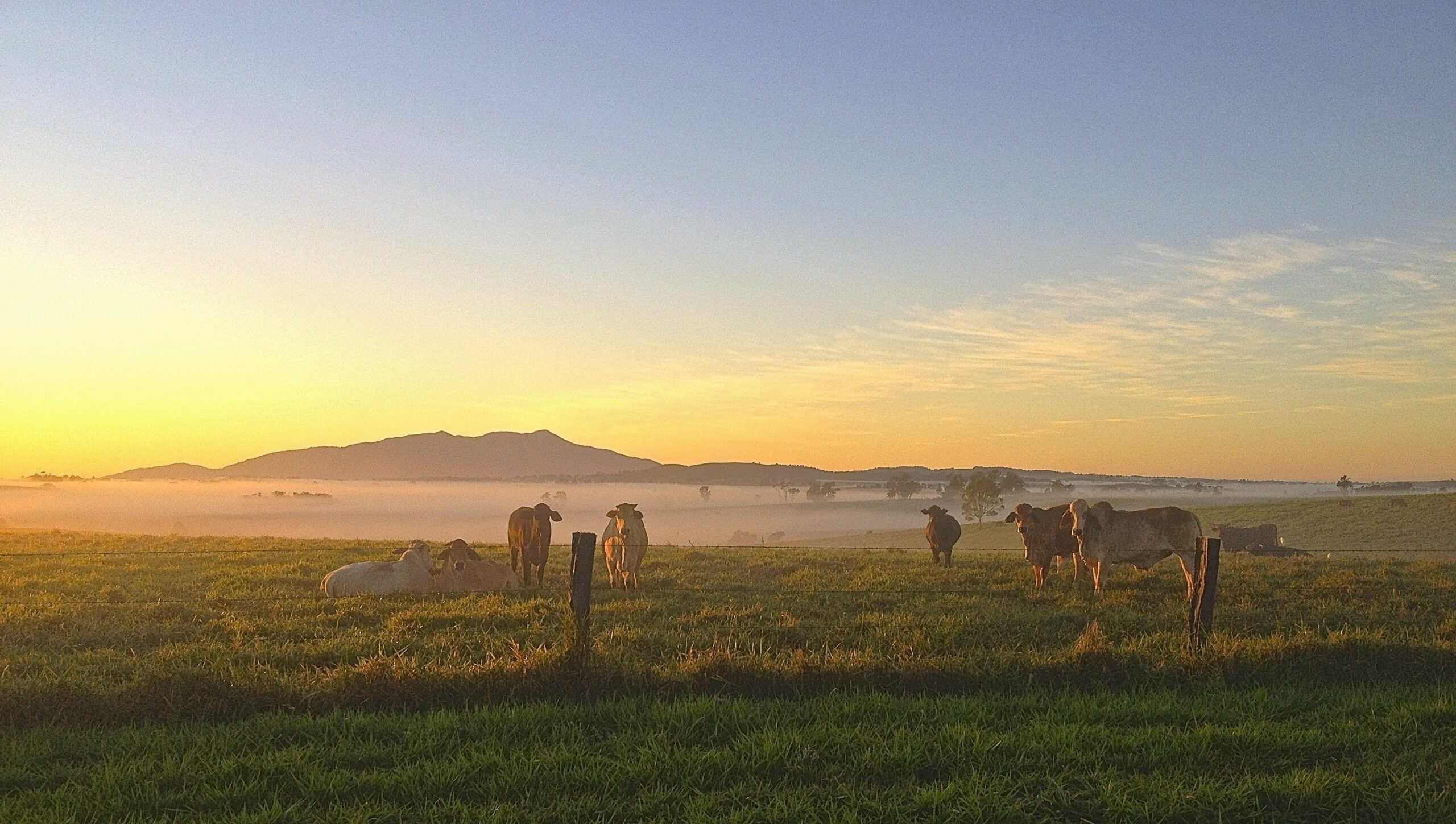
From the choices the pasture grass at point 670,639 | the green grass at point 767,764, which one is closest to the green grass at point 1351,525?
the pasture grass at point 670,639

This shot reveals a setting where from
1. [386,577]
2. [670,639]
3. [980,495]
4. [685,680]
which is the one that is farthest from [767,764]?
[980,495]

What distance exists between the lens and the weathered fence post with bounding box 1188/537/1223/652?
31.5 ft

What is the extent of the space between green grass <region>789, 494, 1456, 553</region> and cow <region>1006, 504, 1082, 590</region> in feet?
71.4

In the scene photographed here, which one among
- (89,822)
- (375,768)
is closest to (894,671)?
(375,768)

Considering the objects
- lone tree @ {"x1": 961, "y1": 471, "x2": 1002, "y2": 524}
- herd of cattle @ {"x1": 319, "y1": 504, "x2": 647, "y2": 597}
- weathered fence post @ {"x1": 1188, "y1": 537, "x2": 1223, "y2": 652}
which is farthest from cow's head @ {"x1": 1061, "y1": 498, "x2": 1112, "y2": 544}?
lone tree @ {"x1": 961, "y1": 471, "x2": 1002, "y2": 524}

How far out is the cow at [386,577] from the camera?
15633mm

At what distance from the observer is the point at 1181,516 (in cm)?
1702

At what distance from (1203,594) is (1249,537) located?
3103 centimetres

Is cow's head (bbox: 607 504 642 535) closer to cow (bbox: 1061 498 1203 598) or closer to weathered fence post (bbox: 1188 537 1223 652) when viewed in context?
cow (bbox: 1061 498 1203 598)

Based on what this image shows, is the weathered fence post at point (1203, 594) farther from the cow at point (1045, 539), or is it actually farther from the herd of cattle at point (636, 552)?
the cow at point (1045, 539)

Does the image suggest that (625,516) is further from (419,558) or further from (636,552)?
(419,558)

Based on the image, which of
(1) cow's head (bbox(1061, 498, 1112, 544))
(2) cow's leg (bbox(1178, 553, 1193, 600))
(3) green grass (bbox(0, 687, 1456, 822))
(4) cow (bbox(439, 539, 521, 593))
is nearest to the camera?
(3) green grass (bbox(0, 687, 1456, 822))

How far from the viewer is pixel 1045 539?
711 inches

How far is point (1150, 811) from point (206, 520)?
174798 mm
